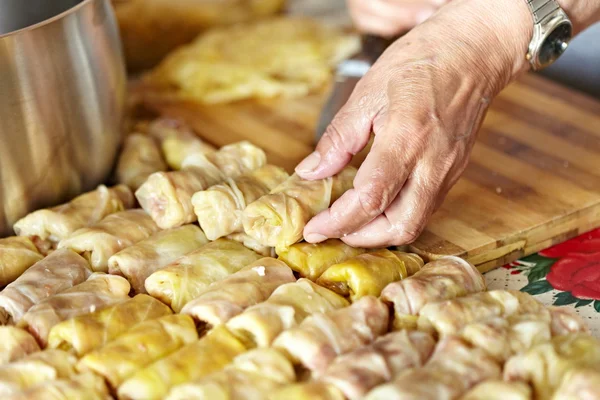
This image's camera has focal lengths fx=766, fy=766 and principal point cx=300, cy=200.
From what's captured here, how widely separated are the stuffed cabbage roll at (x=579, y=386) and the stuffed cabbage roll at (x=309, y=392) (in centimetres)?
58

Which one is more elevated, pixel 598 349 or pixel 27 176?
pixel 27 176

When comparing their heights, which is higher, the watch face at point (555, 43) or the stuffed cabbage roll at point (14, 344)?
the watch face at point (555, 43)

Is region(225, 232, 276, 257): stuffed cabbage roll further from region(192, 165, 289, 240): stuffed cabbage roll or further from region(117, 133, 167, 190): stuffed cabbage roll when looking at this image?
region(117, 133, 167, 190): stuffed cabbage roll

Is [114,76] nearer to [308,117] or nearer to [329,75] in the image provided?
[308,117]

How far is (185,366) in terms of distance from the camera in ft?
7.22

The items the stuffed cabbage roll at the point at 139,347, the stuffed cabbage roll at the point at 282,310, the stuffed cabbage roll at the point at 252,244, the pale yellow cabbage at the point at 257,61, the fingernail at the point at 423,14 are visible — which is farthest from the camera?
the pale yellow cabbage at the point at 257,61

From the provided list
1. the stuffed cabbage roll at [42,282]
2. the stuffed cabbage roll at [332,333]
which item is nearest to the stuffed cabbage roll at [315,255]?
the stuffed cabbage roll at [332,333]

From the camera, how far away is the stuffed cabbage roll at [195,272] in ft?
8.68

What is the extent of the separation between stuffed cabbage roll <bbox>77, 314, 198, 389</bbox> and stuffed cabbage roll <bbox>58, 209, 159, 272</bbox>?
595 millimetres

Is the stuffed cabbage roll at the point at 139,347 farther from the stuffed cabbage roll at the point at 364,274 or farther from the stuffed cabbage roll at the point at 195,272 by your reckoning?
the stuffed cabbage roll at the point at 364,274

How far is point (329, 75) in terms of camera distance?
4660 millimetres

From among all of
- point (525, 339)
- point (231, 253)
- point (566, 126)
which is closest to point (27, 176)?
point (231, 253)

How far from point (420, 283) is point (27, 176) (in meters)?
1.63

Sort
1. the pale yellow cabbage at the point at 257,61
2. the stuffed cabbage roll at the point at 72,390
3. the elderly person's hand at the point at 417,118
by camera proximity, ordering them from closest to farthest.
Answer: the stuffed cabbage roll at the point at 72,390 → the elderly person's hand at the point at 417,118 → the pale yellow cabbage at the point at 257,61
